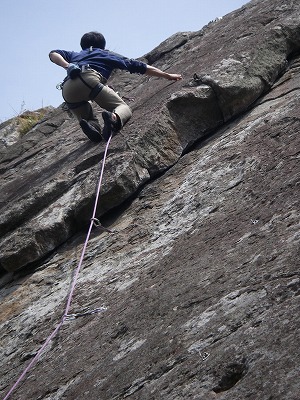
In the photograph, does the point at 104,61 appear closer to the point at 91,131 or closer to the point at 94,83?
the point at 94,83

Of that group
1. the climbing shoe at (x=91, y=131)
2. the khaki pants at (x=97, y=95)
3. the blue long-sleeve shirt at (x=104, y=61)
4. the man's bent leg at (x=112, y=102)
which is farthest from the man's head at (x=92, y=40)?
the climbing shoe at (x=91, y=131)

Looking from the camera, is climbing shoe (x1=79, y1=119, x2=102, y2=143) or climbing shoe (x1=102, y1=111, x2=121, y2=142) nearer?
climbing shoe (x1=102, y1=111, x2=121, y2=142)

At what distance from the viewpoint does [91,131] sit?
745cm

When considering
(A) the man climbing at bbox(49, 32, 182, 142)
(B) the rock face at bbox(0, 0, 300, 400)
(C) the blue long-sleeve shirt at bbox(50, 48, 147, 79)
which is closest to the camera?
(B) the rock face at bbox(0, 0, 300, 400)

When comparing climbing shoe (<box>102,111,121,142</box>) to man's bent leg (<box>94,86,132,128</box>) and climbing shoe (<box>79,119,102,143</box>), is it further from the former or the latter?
climbing shoe (<box>79,119,102,143</box>)

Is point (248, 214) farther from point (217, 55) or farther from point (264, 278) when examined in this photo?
point (217, 55)

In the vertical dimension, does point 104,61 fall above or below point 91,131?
above

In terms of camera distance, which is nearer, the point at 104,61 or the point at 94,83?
the point at 94,83

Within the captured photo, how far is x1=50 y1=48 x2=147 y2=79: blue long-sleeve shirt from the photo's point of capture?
768 cm

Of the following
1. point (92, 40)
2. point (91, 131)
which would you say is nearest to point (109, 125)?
point (91, 131)

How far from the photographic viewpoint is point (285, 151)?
5023mm

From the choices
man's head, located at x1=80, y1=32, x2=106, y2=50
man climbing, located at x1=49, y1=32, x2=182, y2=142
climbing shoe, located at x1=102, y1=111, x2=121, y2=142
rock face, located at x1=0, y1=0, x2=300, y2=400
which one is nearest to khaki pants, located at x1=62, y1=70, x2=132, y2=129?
man climbing, located at x1=49, y1=32, x2=182, y2=142

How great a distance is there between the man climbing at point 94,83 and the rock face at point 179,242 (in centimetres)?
24

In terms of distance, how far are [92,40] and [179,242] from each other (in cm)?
456
